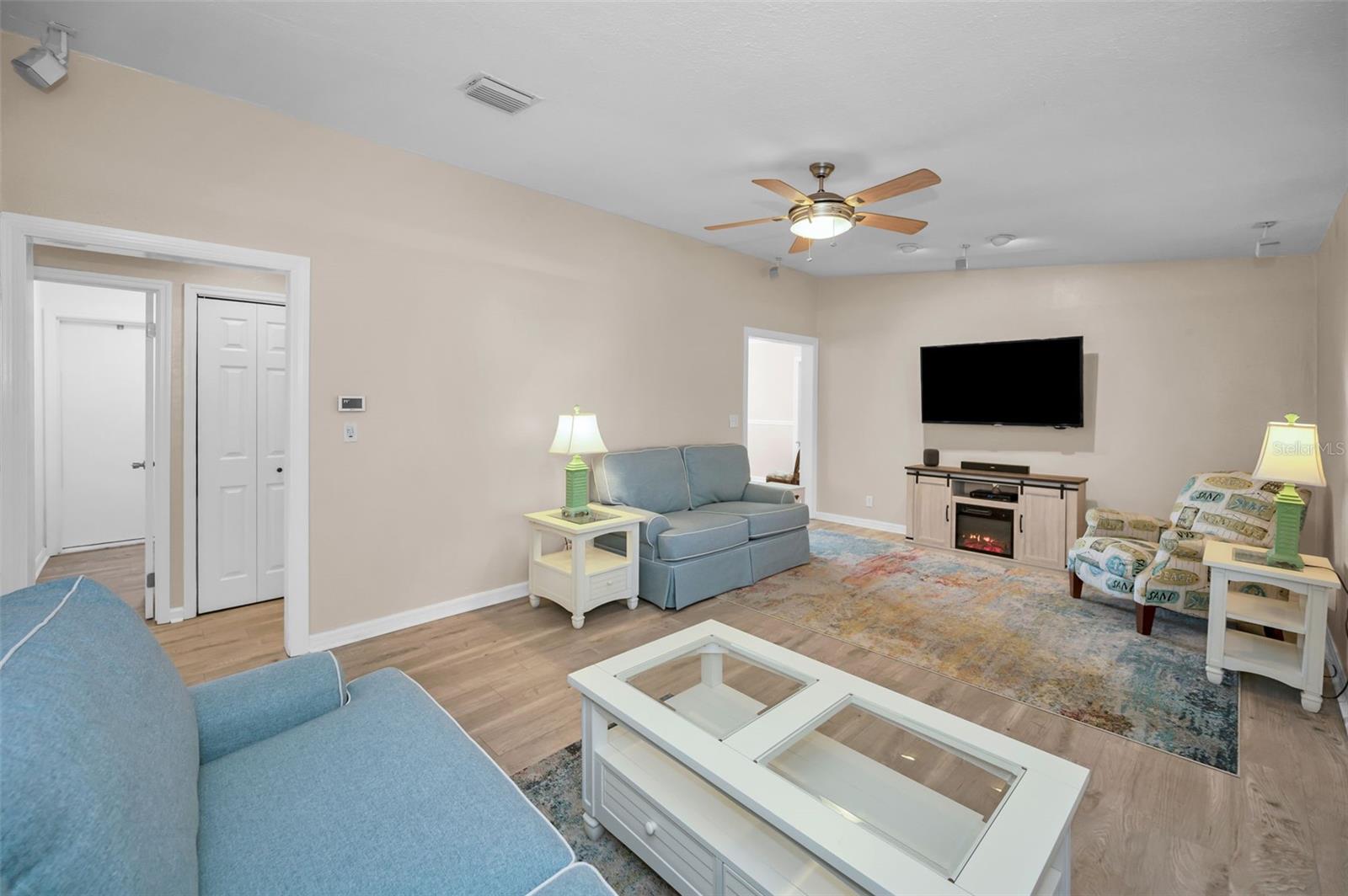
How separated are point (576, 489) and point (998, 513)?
11.9 ft

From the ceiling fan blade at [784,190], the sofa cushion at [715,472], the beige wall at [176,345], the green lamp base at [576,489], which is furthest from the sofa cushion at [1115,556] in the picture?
the beige wall at [176,345]

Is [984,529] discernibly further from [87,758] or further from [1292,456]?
[87,758]

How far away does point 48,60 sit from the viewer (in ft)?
7.18

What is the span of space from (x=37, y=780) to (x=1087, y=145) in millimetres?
3829

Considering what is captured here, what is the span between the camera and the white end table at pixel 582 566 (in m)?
3.43

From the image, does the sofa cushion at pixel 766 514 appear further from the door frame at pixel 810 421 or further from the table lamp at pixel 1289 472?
the table lamp at pixel 1289 472

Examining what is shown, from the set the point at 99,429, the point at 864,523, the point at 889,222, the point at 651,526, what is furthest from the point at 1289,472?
the point at 99,429

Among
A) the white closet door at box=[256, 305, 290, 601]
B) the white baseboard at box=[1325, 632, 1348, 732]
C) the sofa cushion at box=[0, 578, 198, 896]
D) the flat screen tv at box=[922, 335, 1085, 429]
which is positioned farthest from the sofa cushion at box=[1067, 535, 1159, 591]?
the white closet door at box=[256, 305, 290, 601]

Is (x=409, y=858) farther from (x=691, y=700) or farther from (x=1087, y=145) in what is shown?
(x=1087, y=145)

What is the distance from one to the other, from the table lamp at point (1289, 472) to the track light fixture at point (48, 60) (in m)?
5.32

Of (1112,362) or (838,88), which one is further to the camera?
(1112,362)

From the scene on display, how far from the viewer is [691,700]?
192 centimetres

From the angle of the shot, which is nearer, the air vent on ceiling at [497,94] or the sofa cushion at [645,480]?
the air vent on ceiling at [497,94]

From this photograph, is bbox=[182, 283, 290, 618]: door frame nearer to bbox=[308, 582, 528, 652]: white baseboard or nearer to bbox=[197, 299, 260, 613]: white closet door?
bbox=[197, 299, 260, 613]: white closet door
